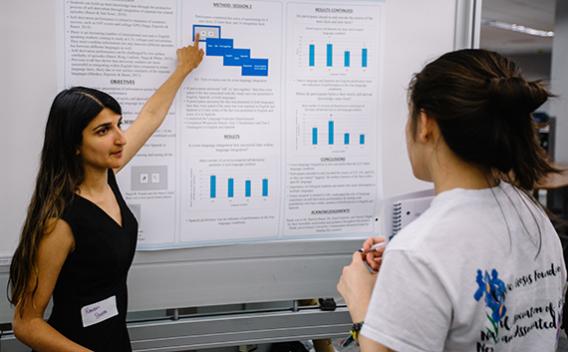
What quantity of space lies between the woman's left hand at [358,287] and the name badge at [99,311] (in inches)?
26.3

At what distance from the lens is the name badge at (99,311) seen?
1359mm

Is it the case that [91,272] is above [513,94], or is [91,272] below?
below

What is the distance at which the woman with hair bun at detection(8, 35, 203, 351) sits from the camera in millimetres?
1275

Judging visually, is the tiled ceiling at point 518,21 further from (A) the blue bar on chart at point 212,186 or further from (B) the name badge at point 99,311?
(B) the name badge at point 99,311

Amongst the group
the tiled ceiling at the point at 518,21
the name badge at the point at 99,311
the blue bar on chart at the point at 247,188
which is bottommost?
the name badge at the point at 99,311

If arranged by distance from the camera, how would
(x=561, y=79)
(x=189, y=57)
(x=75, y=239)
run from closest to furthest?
(x=75, y=239)
(x=189, y=57)
(x=561, y=79)

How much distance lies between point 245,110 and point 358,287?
83 cm

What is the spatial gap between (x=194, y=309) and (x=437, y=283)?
42.7 inches

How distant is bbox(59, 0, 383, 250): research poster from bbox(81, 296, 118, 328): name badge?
0.82 ft

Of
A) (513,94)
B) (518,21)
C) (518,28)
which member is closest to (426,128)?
(513,94)

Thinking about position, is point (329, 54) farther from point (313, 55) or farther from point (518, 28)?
point (518, 28)

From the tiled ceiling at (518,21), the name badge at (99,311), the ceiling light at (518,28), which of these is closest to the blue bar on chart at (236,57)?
the name badge at (99,311)

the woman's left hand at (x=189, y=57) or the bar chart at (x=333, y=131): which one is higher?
the woman's left hand at (x=189, y=57)

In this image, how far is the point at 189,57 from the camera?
1598mm
